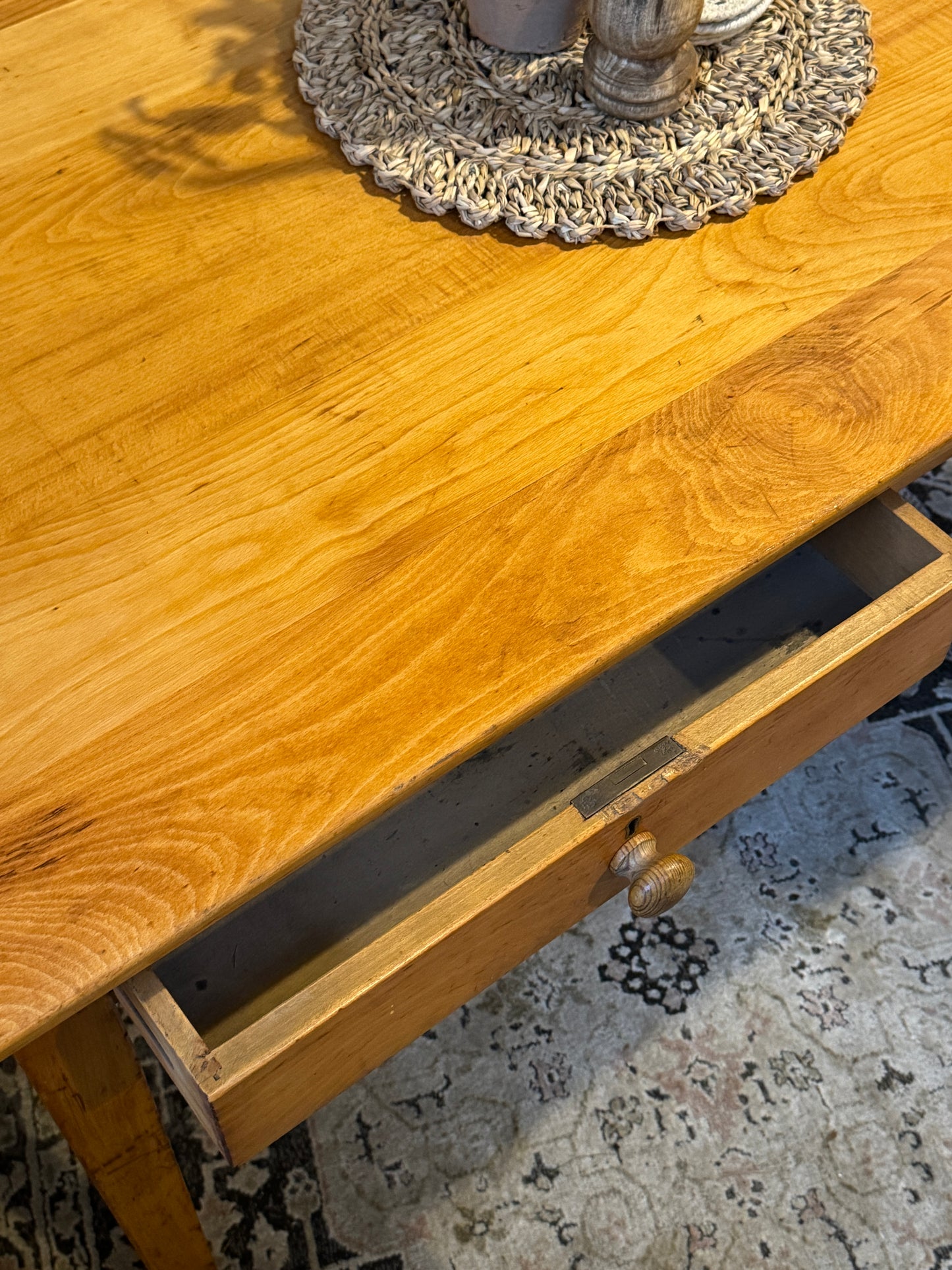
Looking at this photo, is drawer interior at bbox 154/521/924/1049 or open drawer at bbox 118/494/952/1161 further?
drawer interior at bbox 154/521/924/1049

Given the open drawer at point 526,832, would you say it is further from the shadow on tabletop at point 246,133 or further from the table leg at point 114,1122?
the shadow on tabletop at point 246,133

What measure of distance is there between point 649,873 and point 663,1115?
0.42 meters

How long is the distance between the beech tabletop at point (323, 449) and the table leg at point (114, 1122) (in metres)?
0.10

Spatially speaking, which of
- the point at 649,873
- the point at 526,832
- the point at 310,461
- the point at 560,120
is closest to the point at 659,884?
the point at 649,873

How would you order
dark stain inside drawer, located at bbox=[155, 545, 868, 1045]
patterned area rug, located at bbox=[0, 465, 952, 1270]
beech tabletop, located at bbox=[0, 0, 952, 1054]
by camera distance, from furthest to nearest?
patterned area rug, located at bbox=[0, 465, 952, 1270], dark stain inside drawer, located at bbox=[155, 545, 868, 1045], beech tabletop, located at bbox=[0, 0, 952, 1054]

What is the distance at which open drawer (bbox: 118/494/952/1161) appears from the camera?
60cm

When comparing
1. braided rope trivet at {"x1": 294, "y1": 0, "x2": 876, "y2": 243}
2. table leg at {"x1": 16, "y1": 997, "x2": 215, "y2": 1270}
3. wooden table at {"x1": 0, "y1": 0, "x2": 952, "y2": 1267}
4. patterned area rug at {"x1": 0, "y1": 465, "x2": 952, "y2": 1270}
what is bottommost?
patterned area rug at {"x1": 0, "y1": 465, "x2": 952, "y2": 1270}

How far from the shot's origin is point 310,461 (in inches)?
27.2

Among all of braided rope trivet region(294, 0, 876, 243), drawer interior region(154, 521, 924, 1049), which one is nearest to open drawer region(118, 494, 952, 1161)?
drawer interior region(154, 521, 924, 1049)

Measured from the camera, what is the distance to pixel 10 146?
851mm

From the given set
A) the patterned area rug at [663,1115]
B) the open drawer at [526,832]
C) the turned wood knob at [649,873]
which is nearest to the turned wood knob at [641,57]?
the open drawer at [526,832]

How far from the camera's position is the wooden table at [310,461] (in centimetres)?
58

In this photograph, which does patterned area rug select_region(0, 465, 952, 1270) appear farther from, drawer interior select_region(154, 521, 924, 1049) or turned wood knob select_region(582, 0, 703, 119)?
turned wood knob select_region(582, 0, 703, 119)

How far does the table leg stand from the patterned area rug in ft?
0.54
